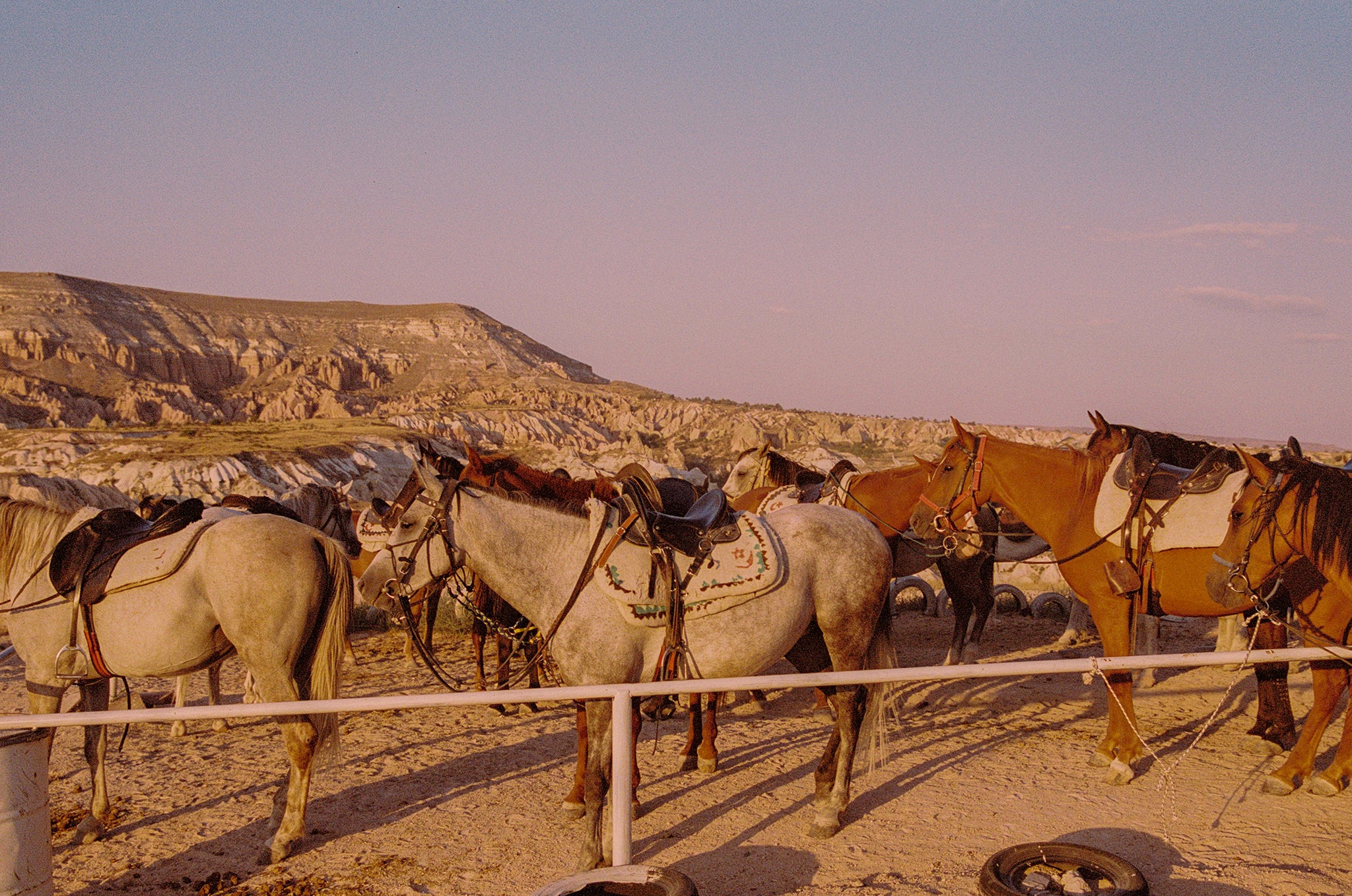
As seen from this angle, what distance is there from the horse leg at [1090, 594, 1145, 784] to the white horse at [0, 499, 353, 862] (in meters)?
5.40

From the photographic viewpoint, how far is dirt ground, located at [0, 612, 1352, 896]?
16.0 feet

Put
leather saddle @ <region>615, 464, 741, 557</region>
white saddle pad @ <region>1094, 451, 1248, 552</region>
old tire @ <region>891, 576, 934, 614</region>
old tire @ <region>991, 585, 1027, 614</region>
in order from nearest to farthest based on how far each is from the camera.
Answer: leather saddle @ <region>615, 464, 741, 557</region>, white saddle pad @ <region>1094, 451, 1248, 552</region>, old tire @ <region>891, 576, 934, 614</region>, old tire @ <region>991, 585, 1027, 614</region>

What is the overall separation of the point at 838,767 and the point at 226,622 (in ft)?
13.0

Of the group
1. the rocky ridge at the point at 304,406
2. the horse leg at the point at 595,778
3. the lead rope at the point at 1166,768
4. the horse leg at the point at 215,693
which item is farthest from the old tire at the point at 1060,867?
the rocky ridge at the point at 304,406

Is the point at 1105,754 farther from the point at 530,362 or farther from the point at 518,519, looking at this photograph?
the point at 530,362

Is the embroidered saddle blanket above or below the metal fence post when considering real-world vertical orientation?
above

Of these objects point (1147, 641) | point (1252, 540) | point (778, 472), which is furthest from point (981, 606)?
point (1252, 540)

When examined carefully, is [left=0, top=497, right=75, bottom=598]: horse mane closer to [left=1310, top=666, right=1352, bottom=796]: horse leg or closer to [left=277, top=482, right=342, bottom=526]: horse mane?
[left=277, top=482, right=342, bottom=526]: horse mane

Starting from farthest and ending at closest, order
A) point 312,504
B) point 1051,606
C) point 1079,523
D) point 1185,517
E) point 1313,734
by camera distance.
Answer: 1. point 1051,606
2. point 312,504
3. point 1079,523
4. point 1185,517
5. point 1313,734

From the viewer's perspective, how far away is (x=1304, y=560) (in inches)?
233

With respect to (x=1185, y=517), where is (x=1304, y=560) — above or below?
below

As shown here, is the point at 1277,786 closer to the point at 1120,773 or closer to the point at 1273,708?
the point at 1120,773

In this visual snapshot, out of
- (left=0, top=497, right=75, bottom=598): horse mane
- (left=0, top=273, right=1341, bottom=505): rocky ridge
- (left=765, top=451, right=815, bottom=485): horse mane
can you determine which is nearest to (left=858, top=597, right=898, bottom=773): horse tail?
(left=765, top=451, right=815, bottom=485): horse mane

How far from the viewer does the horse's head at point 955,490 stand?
707cm
